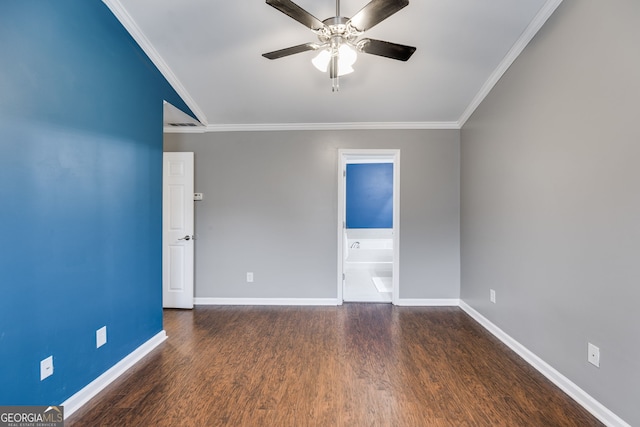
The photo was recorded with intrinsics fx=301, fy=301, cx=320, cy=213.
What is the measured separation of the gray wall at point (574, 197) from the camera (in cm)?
167

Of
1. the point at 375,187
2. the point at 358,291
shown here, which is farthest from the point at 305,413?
the point at 375,187

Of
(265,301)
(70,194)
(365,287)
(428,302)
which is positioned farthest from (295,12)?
(365,287)

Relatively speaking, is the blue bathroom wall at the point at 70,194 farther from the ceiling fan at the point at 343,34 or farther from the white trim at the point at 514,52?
the white trim at the point at 514,52

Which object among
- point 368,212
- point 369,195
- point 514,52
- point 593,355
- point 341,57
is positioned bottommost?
point 593,355

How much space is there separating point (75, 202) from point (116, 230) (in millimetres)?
410

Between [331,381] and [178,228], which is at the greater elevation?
[178,228]

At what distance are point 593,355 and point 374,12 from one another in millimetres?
2458

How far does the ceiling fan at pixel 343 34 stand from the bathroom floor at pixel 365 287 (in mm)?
2892

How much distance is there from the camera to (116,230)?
2303mm

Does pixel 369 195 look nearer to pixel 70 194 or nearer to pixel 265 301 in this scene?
pixel 265 301

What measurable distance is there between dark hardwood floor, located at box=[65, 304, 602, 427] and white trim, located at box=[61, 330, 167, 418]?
5 cm

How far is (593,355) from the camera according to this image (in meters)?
1.89

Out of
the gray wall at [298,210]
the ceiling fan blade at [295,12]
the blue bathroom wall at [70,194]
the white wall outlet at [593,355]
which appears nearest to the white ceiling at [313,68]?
the gray wall at [298,210]

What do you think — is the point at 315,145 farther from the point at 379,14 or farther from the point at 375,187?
the point at 375,187
